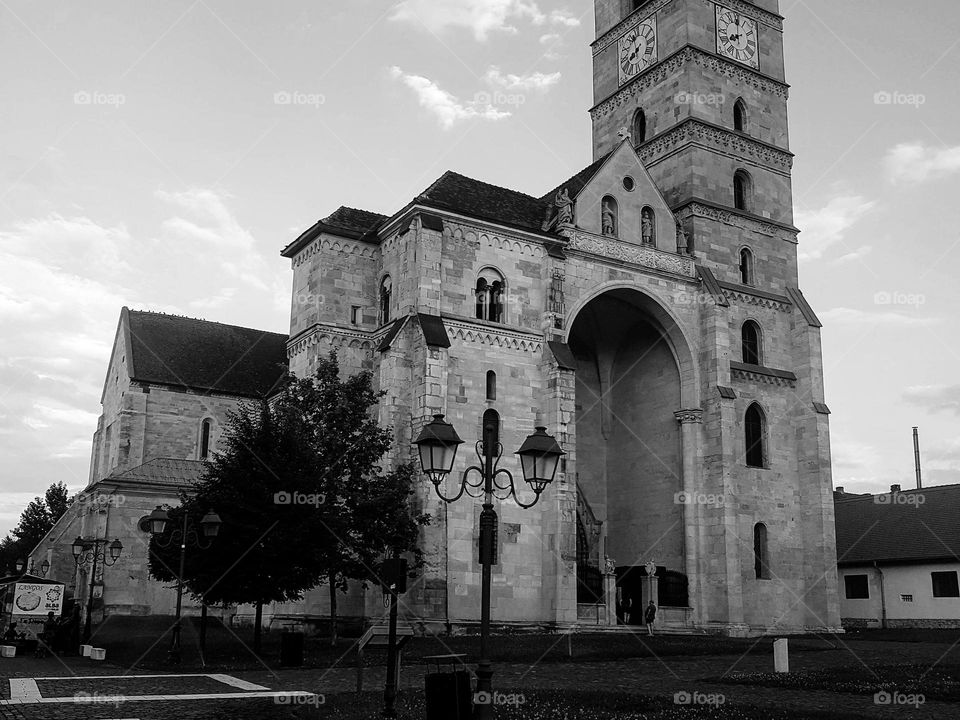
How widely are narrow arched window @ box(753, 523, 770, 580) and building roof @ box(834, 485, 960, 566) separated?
9771 millimetres

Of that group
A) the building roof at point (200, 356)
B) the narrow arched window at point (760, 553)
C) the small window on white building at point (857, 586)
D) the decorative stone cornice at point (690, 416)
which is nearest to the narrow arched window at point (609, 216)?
the decorative stone cornice at point (690, 416)

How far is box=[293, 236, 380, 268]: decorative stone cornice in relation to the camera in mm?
36062

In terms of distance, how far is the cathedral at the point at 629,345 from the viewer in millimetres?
32281

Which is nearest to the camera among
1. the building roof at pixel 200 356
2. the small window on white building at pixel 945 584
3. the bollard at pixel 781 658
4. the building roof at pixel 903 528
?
the bollard at pixel 781 658

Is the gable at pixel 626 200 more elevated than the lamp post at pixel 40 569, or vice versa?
the gable at pixel 626 200

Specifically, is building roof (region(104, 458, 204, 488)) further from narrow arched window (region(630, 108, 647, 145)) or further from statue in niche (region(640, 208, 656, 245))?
narrow arched window (region(630, 108, 647, 145))

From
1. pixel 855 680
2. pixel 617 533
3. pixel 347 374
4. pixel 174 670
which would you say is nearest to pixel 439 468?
pixel 855 680

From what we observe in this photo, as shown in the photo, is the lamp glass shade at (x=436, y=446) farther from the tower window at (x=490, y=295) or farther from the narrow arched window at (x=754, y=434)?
the narrow arched window at (x=754, y=434)

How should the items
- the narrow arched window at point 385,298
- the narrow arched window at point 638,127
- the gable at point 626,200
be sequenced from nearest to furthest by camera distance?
the narrow arched window at point 385,298, the gable at point 626,200, the narrow arched window at point 638,127

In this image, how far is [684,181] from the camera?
41.4 m

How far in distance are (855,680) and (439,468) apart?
36.4ft

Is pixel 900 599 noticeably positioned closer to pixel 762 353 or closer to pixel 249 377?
pixel 762 353

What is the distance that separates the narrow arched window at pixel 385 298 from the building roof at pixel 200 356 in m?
13.0

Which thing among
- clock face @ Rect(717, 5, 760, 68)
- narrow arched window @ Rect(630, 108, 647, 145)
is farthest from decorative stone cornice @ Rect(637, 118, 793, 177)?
clock face @ Rect(717, 5, 760, 68)
